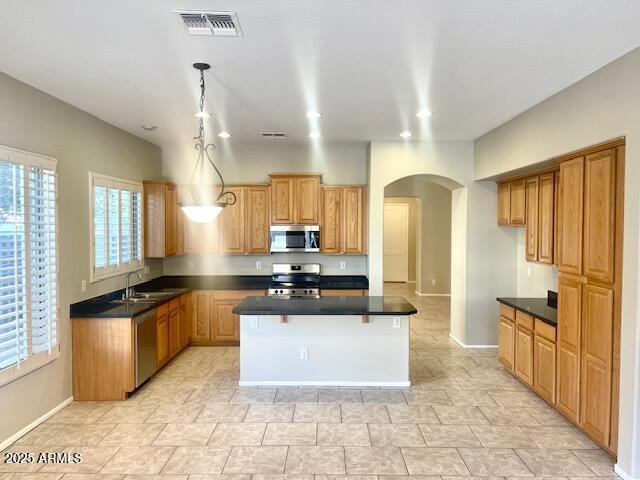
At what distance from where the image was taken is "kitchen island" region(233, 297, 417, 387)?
174 inches

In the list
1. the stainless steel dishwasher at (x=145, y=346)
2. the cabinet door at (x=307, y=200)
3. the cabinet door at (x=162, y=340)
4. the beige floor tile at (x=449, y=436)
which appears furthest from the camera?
the cabinet door at (x=307, y=200)

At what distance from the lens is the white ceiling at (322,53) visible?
2.30 metres

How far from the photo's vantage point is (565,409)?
364 centimetres

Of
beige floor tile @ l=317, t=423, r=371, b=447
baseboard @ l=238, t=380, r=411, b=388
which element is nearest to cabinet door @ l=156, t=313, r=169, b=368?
baseboard @ l=238, t=380, r=411, b=388

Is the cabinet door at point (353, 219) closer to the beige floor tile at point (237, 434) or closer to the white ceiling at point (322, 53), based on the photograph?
the white ceiling at point (322, 53)

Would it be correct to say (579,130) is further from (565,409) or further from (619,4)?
(565,409)

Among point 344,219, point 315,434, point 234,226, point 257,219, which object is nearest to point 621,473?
point 315,434

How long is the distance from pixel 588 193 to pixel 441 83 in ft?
4.83

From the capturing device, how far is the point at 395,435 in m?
3.43

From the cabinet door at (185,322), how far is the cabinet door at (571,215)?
453cm

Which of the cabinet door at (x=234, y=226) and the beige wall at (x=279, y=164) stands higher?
the beige wall at (x=279, y=164)

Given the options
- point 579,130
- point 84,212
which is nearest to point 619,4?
point 579,130

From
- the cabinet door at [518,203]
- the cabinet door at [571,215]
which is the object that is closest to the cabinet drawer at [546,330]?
the cabinet door at [571,215]

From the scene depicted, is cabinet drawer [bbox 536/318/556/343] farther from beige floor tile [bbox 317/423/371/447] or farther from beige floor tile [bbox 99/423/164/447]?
beige floor tile [bbox 99/423/164/447]
